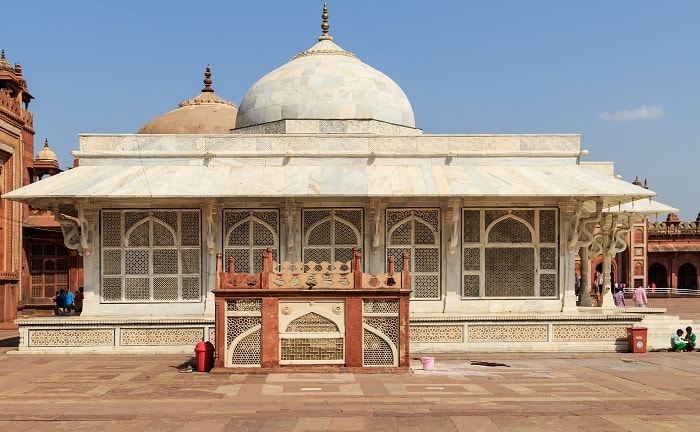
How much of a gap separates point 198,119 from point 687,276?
3443cm

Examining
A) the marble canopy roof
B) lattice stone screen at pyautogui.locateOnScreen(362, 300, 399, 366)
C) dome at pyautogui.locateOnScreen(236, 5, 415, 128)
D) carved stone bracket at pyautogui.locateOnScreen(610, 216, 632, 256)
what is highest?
dome at pyautogui.locateOnScreen(236, 5, 415, 128)

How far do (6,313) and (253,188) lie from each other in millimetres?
13265

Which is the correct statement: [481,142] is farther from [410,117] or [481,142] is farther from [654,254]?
[654,254]

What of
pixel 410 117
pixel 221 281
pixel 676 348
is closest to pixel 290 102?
pixel 410 117

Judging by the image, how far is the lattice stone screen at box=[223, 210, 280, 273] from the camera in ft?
64.3

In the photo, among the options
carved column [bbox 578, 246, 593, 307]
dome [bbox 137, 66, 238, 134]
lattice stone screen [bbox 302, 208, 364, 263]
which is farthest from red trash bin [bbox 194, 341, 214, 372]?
dome [bbox 137, 66, 238, 134]

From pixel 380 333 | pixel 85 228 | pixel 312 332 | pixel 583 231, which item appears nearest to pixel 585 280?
pixel 583 231

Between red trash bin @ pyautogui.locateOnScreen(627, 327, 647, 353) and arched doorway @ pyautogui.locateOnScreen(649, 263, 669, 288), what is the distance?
35.2 m

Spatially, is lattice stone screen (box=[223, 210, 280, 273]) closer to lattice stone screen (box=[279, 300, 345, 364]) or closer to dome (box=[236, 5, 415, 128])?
dome (box=[236, 5, 415, 128])

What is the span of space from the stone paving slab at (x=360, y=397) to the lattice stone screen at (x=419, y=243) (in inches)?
121

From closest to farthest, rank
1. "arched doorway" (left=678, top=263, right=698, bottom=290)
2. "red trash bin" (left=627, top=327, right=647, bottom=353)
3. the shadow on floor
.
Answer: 1. "red trash bin" (left=627, top=327, right=647, bottom=353)
2. the shadow on floor
3. "arched doorway" (left=678, top=263, right=698, bottom=290)

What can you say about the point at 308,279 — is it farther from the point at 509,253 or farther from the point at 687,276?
the point at 687,276

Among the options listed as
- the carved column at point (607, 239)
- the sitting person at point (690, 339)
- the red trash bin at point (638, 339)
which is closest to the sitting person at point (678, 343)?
the sitting person at point (690, 339)

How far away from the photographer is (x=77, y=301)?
27516 millimetres
